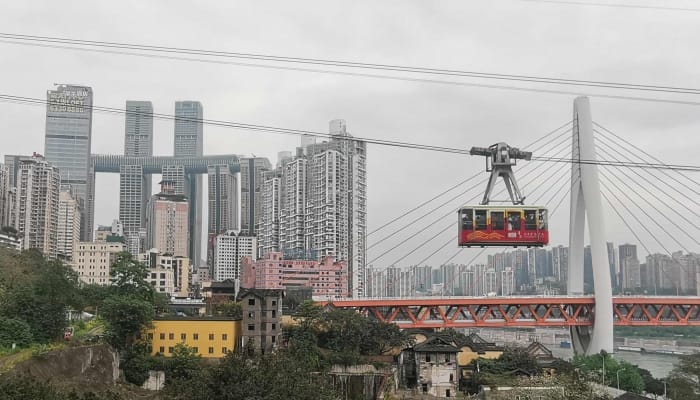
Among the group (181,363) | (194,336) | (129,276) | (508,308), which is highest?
(129,276)

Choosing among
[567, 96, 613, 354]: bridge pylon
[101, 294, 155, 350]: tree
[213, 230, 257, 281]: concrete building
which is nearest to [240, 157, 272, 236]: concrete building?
[213, 230, 257, 281]: concrete building

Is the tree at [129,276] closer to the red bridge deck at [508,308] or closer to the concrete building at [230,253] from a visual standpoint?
the red bridge deck at [508,308]

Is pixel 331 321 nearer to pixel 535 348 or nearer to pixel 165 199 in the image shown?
pixel 535 348

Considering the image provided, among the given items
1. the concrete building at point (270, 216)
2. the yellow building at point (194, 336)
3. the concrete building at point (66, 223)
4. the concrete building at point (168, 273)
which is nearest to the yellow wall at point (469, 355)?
the yellow building at point (194, 336)

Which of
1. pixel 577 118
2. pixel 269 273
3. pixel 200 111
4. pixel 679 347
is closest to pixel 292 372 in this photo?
pixel 577 118

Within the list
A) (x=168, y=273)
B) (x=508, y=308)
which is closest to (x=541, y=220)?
(x=508, y=308)

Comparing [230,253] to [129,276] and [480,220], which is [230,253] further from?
[480,220]

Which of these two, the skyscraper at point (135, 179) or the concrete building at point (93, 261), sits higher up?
the skyscraper at point (135, 179)
